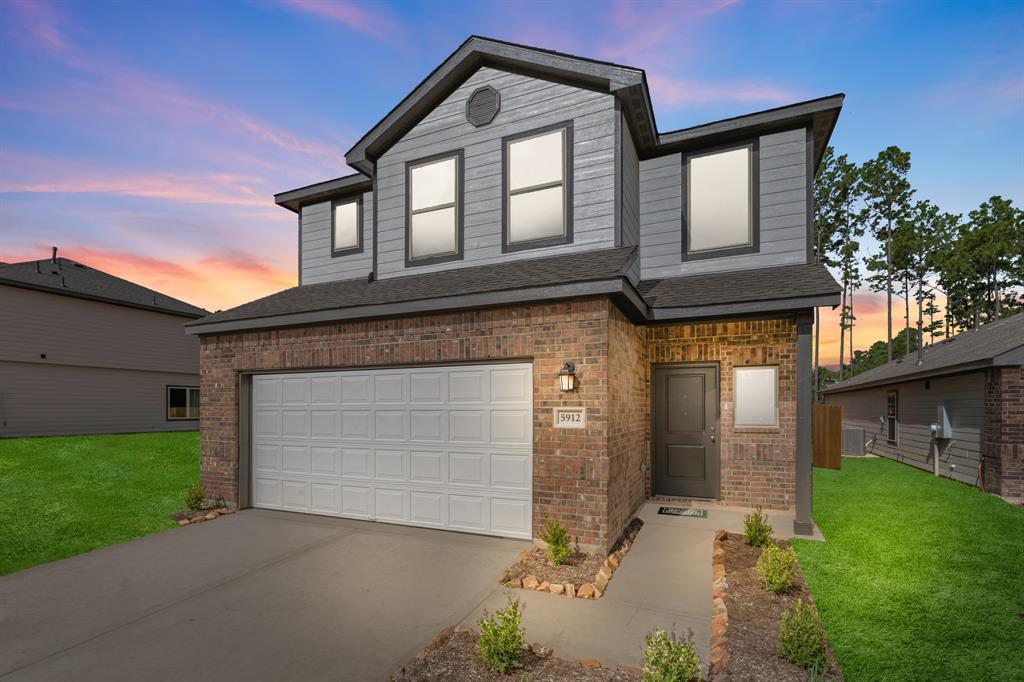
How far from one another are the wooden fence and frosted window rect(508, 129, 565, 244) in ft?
22.9

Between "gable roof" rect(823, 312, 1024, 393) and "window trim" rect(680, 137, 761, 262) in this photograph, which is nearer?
"window trim" rect(680, 137, 761, 262)

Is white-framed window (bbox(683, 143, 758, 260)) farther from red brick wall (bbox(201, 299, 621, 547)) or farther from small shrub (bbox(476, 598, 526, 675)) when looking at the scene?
small shrub (bbox(476, 598, 526, 675))

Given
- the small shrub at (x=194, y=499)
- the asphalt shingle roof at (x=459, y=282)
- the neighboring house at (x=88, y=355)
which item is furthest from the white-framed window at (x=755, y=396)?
the neighboring house at (x=88, y=355)

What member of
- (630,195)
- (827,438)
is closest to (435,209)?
(630,195)

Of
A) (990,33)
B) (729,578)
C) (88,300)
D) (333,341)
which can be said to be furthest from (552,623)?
(88,300)

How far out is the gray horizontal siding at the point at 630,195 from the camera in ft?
26.8

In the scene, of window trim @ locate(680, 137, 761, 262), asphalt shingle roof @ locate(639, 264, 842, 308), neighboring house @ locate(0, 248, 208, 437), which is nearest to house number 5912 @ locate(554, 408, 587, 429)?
asphalt shingle roof @ locate(639, 264, 842, 308)

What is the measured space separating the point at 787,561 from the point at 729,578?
2.21ft

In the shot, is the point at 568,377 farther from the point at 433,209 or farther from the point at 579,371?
the point at 433,209

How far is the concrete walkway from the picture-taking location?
3963mm

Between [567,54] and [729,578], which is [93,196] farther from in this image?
[729,578]

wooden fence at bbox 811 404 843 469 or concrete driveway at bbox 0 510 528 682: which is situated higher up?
wooden fence at bbox 811 404 843 469

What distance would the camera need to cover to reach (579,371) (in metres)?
6.34

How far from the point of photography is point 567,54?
797cm
